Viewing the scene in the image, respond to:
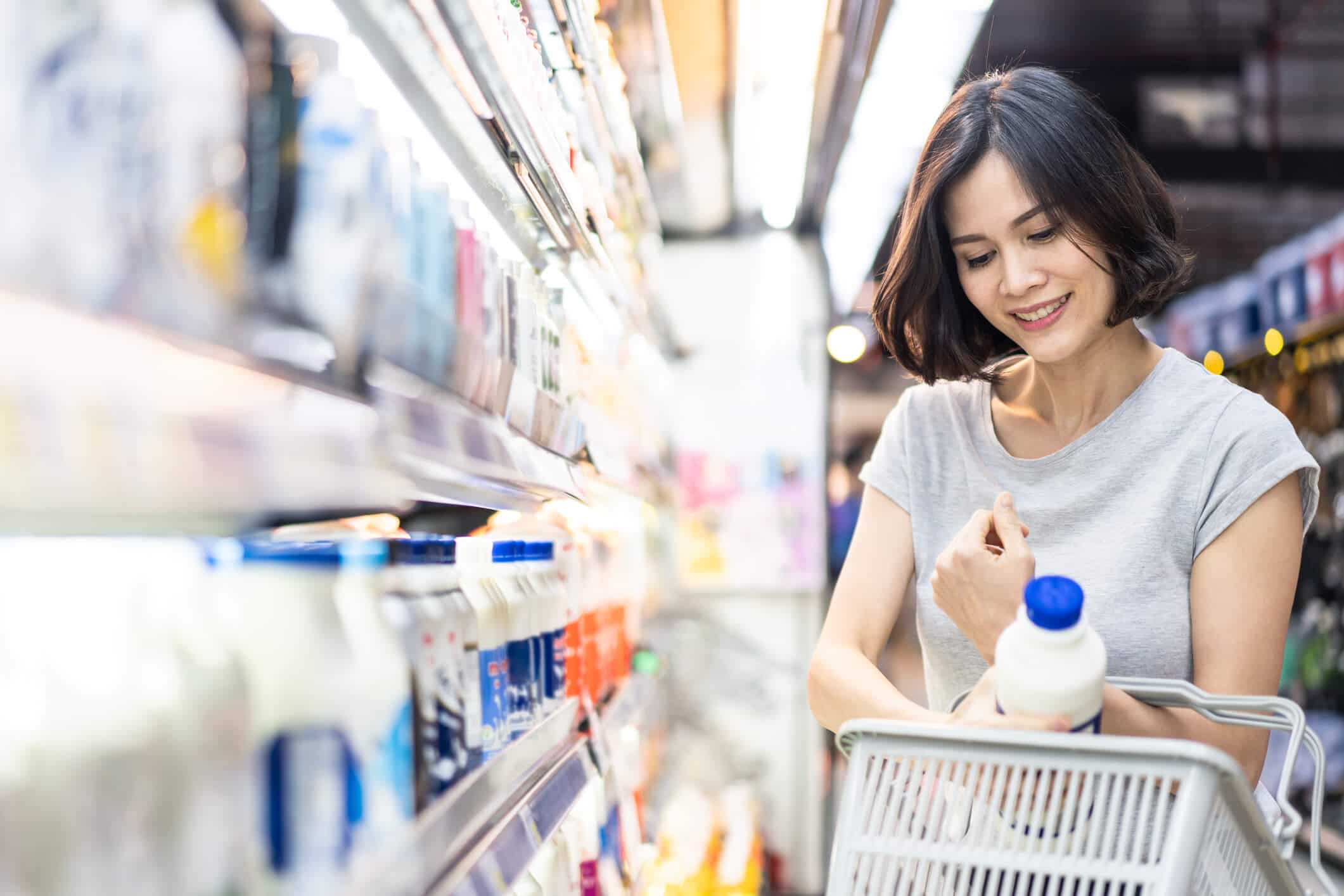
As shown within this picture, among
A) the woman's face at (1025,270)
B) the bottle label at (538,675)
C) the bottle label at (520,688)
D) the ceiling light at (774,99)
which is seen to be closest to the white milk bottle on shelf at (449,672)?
the bottle label at (520,688)

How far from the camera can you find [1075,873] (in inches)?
37.6

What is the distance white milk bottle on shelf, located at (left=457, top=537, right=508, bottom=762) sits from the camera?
1350 mm

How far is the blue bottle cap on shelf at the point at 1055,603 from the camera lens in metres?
0.97

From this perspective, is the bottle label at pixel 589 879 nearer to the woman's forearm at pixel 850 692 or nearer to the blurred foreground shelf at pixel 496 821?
the blurred foreground shelf at pixel 496 821

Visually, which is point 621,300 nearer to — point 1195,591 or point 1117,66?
point 1195,591

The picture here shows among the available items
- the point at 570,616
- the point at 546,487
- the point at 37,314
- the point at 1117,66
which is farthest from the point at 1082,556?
the point at 1117,66

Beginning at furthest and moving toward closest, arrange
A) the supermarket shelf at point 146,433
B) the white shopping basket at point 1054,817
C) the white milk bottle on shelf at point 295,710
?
the white shopping basket at point 1054,817 → the white milk bottle on shelf at point 295,710 → the supermarket shelf at point 146,433

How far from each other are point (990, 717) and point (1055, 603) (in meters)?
0.15

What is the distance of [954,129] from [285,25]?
871mm

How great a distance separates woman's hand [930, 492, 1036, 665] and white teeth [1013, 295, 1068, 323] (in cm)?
31

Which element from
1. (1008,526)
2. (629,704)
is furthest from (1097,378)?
(629,704)

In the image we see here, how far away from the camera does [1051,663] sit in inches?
39.8

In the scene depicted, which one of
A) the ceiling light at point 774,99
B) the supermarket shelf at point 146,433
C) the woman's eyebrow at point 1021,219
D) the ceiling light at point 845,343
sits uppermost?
the ceiling light at point 774,99

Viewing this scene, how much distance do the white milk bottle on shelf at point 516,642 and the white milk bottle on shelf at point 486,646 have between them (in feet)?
0.09
